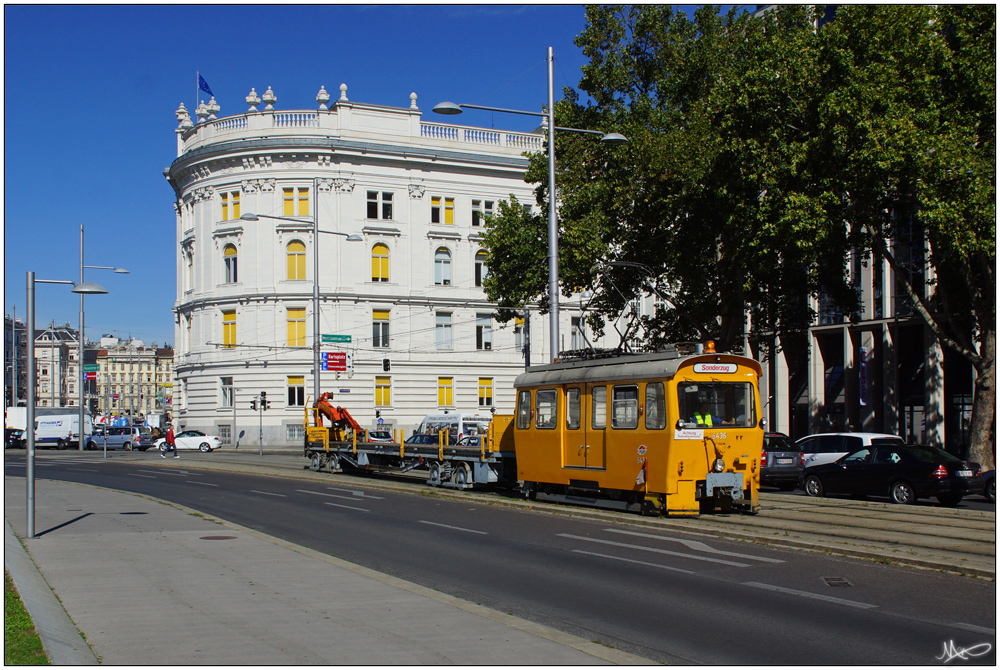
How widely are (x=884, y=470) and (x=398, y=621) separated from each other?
53.3 feet

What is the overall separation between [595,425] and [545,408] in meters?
1.92

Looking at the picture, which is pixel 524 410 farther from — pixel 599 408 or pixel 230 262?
pixel 230 262

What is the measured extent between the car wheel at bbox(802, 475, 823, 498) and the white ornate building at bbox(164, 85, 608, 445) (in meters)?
39.4

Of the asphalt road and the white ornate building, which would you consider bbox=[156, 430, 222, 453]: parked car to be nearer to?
the white ornate building

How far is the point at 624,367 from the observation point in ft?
58.9

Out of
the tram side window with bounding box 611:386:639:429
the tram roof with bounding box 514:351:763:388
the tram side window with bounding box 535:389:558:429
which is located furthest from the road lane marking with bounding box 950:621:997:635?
the tram side window with bounding box 535:389:558:429

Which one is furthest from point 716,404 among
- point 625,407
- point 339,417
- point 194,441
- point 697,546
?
point 194,441

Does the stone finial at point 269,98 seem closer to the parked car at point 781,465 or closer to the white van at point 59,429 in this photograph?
the white van at point 59,429

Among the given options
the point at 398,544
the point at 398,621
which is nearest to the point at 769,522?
the point at 398,544

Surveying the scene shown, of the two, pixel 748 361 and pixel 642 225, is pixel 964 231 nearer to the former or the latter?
pixel 748 361

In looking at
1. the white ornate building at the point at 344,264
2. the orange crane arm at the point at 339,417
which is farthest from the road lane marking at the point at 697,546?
the white ornate building at the point at 344,264

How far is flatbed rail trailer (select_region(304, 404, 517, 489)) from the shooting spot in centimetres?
2341

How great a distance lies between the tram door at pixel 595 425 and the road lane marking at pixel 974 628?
9.97 m
